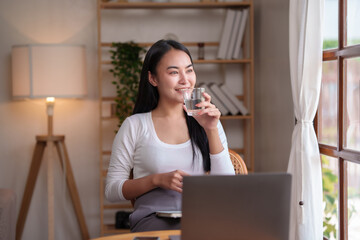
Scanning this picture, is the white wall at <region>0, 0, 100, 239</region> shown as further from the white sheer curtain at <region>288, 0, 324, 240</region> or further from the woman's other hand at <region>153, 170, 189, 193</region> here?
the woman's other hand at <region>153, 170, 189, 193</region>

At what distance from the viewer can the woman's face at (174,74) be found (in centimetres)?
202

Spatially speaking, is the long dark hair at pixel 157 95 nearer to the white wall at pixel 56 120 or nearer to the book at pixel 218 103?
the book at pixel 218 103

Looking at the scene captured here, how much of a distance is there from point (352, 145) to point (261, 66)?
61.6 inches

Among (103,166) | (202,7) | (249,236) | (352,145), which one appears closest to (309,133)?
(352,145)

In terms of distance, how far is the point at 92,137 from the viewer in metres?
4.10

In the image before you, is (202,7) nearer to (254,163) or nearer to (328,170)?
(254,163)

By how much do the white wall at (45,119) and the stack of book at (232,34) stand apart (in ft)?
3.56

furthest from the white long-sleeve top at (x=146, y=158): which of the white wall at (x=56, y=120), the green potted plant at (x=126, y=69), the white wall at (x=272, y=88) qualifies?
the white wall at (x=56, y=120)

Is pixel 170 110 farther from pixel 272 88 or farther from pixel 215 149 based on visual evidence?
pixel 272 88

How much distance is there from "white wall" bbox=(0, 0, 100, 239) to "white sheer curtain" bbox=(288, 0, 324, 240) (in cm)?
199

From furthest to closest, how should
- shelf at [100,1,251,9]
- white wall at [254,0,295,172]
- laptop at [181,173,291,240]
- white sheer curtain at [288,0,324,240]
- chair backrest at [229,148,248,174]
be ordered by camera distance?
shelf at [100,1,251,9], white wall at [254,0,295,172], white sheer curtain at [288,0,324,240], chair backrest at [229,148,248,174], laptop at [181,173,291,240]

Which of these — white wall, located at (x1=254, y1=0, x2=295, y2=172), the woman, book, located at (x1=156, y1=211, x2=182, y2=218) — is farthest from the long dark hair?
white wall, located at (x1=254, y1=0, x2=295, y2=172)

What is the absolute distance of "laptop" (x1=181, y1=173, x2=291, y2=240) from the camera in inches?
45.7

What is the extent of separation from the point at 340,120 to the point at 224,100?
139 centimetres
